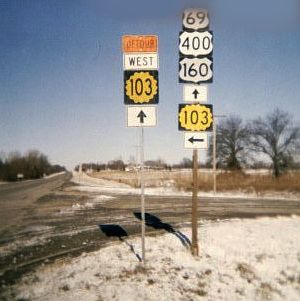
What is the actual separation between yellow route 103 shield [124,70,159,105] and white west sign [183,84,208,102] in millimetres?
965

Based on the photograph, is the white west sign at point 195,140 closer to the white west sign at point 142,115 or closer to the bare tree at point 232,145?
the white west sign at point 142,115

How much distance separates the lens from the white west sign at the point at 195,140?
27.8 feet

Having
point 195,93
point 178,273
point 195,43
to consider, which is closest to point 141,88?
point 195,93

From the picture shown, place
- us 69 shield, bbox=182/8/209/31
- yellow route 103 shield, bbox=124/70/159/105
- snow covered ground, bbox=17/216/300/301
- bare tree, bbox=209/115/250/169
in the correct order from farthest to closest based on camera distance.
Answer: bare tree, bbox=209/115/250/169
us 69 shield, bbox=182/8/209/31
yellow route 103 shield, bbox=124/70/159/105
snow covered ground, bbox=17/216/300/301

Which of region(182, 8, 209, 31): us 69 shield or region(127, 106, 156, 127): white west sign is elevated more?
region(182, 8, 209, 31): us 69 shield

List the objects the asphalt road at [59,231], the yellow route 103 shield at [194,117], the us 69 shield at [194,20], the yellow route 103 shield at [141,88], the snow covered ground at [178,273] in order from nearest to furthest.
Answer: the snow covered ground at [178,273], the yellow route 103 shield at [141,88], the us 69 shield at [194,20], the yellow route 103 shield at [194,117], the asphalt road at [59,231]

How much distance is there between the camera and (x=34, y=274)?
24.6 feet

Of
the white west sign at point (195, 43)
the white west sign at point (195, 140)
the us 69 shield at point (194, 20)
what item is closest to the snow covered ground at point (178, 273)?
the white west sign at point (195, 140)

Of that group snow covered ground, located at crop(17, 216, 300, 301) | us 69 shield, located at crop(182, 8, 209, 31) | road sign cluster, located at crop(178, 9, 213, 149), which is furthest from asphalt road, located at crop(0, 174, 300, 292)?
us 69 shield, located at crop(182, 8, 209, 31)

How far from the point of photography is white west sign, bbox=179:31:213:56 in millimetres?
8383

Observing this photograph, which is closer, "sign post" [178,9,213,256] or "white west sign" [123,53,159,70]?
"white west sign" [123,53,159,70]

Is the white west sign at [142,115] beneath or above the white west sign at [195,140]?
above

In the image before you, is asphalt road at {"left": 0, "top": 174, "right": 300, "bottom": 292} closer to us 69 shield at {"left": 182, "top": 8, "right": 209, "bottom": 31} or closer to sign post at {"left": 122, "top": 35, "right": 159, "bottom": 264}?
sign post at {"left": 122, "top": 35, "right": 159, "bottom": 264}

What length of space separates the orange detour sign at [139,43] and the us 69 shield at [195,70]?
93 centimetres
